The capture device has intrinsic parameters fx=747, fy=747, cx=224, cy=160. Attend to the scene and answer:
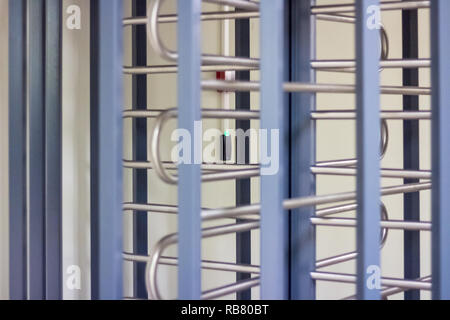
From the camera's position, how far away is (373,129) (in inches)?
68.6

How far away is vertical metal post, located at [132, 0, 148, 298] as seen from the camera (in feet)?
9.31

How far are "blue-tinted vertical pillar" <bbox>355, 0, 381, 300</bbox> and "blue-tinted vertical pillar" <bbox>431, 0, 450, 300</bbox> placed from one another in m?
0.27

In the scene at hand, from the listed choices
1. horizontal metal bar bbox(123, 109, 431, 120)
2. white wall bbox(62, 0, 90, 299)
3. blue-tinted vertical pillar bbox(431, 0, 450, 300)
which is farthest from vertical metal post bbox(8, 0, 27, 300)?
blue-tinted vertical pillar bbox(431, 0, 450, 300)

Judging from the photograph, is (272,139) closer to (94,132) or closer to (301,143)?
(301,143)

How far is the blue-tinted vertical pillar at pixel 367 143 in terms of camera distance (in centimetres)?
173

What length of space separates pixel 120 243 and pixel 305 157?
3.16 ft

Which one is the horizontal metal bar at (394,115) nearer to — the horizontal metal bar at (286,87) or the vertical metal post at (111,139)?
the horizontal metal bar at (286,87)

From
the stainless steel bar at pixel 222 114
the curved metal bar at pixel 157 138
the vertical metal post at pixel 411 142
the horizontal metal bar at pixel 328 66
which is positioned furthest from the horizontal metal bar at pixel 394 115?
the curved metal bar at pixel 157 138

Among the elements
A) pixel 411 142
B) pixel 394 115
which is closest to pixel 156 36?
pixel 394 115

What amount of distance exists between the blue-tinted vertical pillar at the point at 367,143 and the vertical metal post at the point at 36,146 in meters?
1.08

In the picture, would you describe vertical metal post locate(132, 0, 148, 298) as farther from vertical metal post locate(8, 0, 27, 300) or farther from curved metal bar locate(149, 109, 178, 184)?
curved metal bar locate(149, 109, 178, 184)

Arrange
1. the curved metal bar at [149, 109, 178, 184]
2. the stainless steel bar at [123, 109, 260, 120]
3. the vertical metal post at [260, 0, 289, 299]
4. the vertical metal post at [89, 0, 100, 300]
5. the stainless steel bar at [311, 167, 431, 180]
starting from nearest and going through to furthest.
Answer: the vertical metal post at [260, 0, 289, 299], the curved metal bar at [149, 109, 178, 184], the stainless steel bar at [123, 109, 260, 120], the stainless steel bar at [311, 167, 431, 180], the vertical metal post at [89, 0, 100, 300]

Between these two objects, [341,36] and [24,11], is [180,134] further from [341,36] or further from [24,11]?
[341,36]
